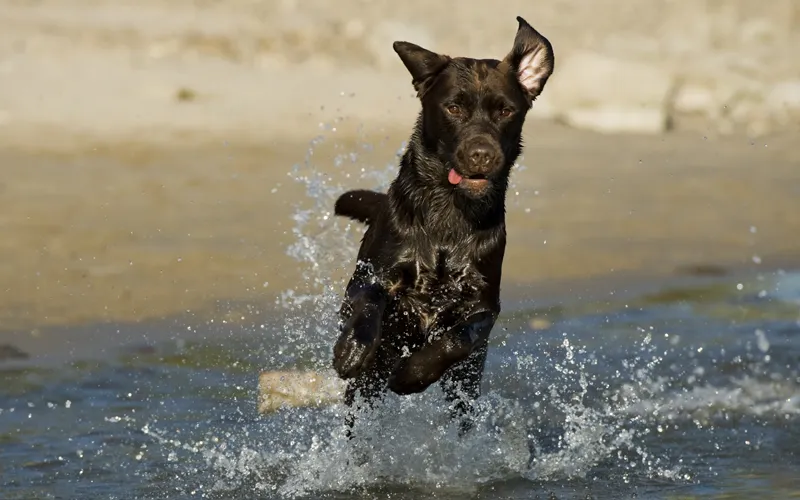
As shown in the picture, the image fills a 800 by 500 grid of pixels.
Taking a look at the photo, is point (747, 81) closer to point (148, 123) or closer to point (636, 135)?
point (636, 135)

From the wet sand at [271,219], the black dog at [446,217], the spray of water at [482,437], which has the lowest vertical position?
the spray of water at [482,437]

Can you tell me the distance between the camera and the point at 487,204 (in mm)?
6105

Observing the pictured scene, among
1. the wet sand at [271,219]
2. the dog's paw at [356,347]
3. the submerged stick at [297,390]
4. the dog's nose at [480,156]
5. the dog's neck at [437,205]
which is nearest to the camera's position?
the dog's paw at [356,347]

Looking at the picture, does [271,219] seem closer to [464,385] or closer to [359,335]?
[464,385]

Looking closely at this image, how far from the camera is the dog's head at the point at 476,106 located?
584 centimetres

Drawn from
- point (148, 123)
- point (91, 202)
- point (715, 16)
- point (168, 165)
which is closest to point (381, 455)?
point (91, 202)

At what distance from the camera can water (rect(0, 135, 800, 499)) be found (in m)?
6.16

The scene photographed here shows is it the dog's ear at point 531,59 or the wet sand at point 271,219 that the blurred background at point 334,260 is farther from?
the dog's ear at point 531,59

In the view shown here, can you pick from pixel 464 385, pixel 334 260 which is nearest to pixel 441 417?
pixel 464 385

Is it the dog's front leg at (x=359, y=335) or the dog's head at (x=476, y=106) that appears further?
the dog's head at (x=476, y=106)

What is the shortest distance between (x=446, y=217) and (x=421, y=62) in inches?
26.0

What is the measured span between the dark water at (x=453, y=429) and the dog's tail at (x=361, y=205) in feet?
2.83

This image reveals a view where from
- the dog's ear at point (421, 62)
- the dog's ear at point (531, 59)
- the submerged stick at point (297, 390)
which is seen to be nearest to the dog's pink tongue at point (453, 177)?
the dog's ear at point (421, 62)

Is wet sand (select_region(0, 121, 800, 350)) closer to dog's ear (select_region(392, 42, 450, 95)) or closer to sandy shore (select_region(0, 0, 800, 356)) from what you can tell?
sandy shore (select_region(0, 0, 800, 356))
